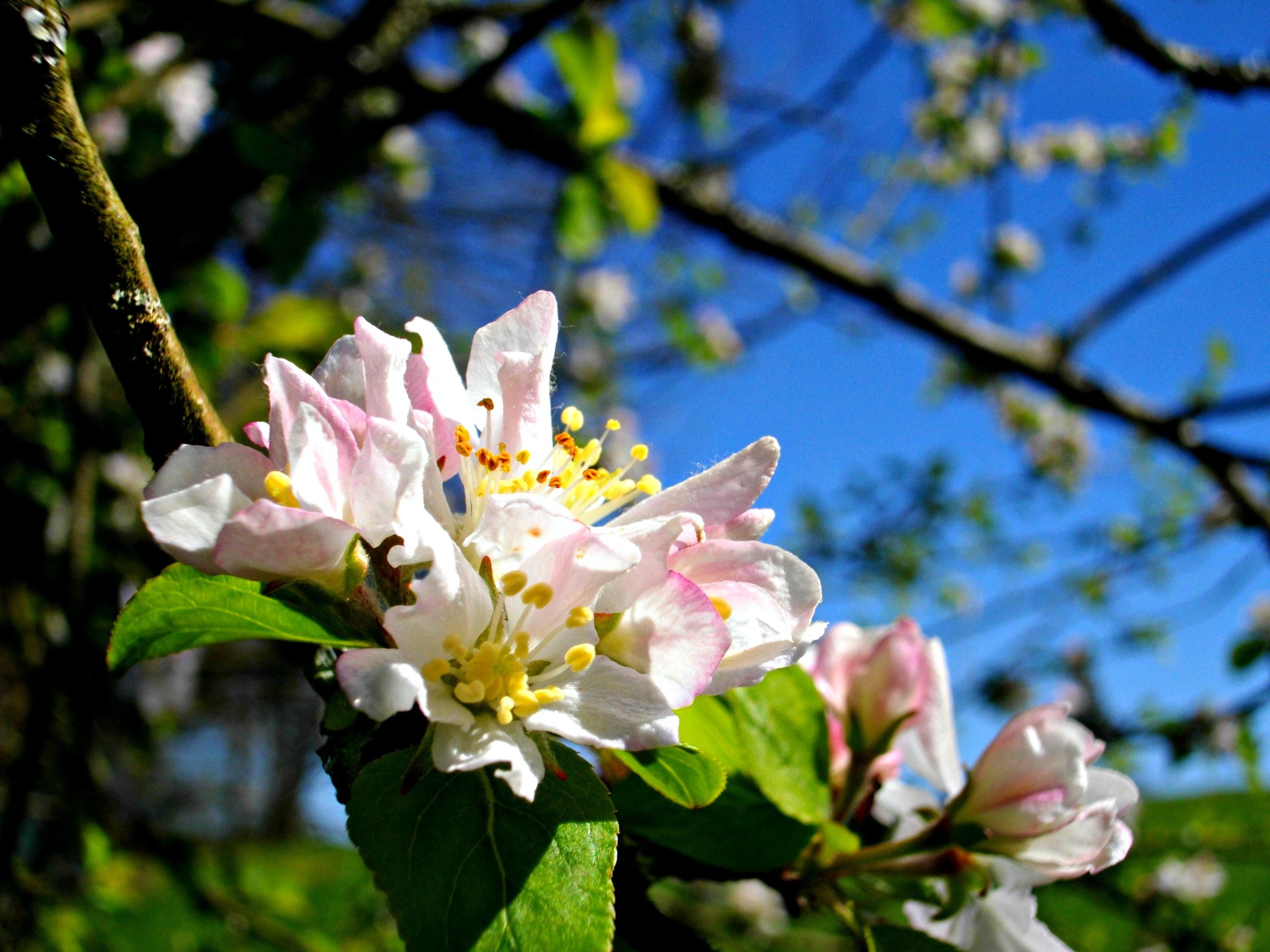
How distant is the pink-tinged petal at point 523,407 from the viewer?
0.72 m

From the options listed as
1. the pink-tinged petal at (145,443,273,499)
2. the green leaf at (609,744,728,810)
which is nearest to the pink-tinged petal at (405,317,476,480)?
the pink-tinged petal at (145,443,273,499)

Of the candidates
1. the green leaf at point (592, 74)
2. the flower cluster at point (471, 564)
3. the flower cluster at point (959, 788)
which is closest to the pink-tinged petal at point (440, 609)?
the flower cluster at point (471, 564)

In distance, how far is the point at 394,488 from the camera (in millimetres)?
556

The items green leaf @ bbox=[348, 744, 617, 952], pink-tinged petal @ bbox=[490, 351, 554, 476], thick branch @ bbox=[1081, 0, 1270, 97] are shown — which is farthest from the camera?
thick branch @ bbox=[1081, 0, 1270, 97]

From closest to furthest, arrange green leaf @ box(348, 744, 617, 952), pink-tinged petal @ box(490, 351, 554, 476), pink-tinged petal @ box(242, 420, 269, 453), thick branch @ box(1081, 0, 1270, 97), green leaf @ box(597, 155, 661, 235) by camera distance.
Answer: green leaf @ box(348, 744, 617, 952) → pink-tinged petal @ box(242, 420, 269, 453) → pink-tinged petal @ box(490, 351, 554, 476) → thick branch @ box(1081, 0, 1270, 97) → green leaf @ box(597, 155, 661, 235)

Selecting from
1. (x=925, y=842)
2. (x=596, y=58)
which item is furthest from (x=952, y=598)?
(x=925, y=842)

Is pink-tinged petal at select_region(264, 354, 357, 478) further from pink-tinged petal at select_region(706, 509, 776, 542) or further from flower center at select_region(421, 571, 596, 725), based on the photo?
pink-tinged petal at select_region(706, 509, 776, 542)

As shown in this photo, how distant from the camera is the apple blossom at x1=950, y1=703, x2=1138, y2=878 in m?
0.80

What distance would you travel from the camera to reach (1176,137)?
362cm

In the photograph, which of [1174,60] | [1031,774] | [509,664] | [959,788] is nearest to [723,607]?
[509,664]

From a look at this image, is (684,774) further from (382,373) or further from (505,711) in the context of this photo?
(382,373)

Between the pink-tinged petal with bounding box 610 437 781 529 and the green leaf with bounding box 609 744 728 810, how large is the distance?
0.16 metres

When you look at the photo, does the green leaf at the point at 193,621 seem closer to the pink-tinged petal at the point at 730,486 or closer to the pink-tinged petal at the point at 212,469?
the pink-tinged petal at the point at 212,469

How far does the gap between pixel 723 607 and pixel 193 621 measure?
33 centimetres
